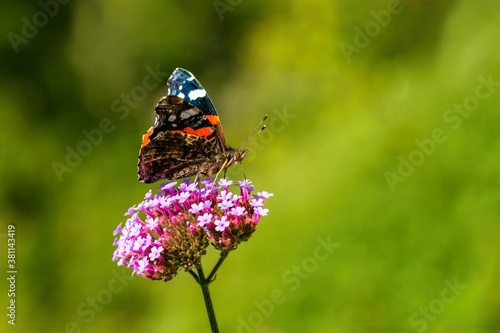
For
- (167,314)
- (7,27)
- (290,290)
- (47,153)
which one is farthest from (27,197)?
(290,290)

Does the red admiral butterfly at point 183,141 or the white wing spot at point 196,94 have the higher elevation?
the white wing spot at point 196,94

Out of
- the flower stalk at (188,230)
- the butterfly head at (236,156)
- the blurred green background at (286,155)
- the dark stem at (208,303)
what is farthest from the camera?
the blurred green background at (286,155)

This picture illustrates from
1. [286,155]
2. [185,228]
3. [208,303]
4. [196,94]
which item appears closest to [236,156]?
[196,94]

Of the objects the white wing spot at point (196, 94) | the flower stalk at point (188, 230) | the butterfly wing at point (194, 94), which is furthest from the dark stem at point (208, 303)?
the white wing spot at point (196, 94)

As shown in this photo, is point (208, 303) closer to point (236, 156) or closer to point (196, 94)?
point (236, 156)

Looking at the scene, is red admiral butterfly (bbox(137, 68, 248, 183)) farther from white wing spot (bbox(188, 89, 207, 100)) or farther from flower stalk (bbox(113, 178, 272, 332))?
flower stalk (bbox(113, 178, 272, 332))

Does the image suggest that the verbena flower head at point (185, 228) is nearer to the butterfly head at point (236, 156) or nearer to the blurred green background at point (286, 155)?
the butterfly head at point (236, 156)

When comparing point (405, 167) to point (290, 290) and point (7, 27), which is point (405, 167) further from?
point (7, 27)
